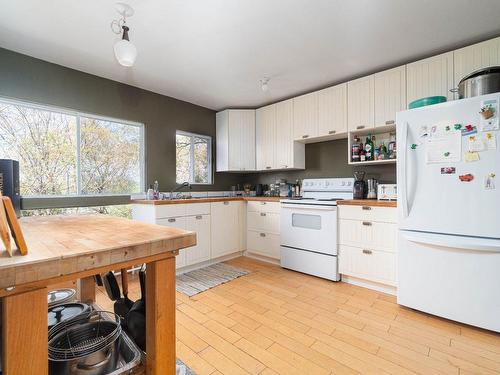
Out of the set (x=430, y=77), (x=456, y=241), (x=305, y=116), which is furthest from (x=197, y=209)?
(x=430, y=77)

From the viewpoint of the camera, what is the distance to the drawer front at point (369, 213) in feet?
7.61

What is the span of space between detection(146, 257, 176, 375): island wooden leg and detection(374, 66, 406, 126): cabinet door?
263 centimetres

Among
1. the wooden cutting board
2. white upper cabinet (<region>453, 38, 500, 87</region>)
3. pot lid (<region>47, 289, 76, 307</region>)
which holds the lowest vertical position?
pot lid (<region>47, 289, 76, 307</region>)

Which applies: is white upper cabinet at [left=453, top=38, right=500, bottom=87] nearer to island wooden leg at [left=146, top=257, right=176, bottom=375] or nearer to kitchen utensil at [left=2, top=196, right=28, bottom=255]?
island wooden leg at [left=146, top=257, right=176, bottom=375]

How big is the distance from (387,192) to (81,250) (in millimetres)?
2639

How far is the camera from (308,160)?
3.63 m

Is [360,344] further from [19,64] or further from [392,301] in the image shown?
[19,64]

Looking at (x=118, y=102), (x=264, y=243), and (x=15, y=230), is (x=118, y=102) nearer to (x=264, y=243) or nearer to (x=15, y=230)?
(x=264, y=243)

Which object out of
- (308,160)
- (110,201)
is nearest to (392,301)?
(308,160)

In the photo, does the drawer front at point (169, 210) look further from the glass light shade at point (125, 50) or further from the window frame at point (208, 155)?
the glass light shade at point (125, 50)

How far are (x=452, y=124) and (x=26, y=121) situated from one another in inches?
149

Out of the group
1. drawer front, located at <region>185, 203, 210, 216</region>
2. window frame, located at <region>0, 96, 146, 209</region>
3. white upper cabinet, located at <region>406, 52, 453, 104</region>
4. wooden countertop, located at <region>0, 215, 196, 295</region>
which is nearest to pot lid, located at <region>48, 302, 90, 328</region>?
wooden countertop, located at <region>0, 215, 196, 295</region>

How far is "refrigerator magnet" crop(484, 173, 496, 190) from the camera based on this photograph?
1.71m

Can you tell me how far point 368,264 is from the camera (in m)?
2.48
